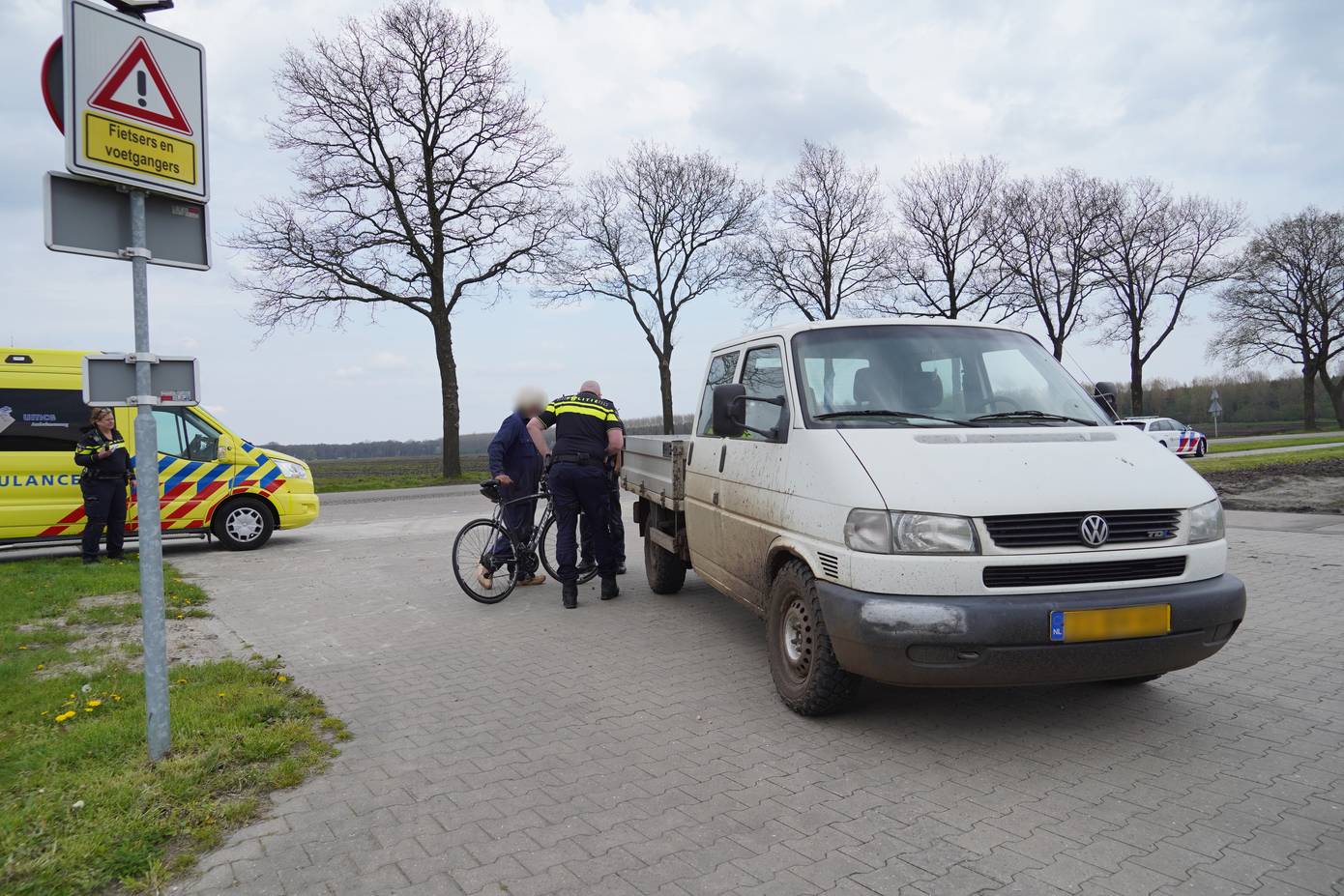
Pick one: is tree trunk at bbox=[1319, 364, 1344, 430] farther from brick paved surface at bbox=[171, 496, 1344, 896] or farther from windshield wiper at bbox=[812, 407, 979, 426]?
windshield wiper at bbox=[812, 407, 979, 426]

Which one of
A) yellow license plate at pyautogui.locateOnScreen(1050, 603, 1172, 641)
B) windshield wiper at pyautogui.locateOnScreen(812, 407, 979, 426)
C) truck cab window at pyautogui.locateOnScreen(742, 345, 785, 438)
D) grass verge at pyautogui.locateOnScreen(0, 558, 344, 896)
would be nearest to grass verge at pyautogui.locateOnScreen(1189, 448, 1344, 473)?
truck cab window at pyautogui.locateOnScreen(742, 345, 785, 438)

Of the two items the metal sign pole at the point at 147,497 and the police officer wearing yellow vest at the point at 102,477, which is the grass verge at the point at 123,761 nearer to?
the metal sign pole at the point at 147,497

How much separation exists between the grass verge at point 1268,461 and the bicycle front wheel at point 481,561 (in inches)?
678

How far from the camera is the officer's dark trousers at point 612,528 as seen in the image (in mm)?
7742

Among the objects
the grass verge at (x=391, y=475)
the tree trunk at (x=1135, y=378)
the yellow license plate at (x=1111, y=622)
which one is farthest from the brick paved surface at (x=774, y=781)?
the tree trunk at (x=1135, y=378)

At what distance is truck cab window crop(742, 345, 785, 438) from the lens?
504cm

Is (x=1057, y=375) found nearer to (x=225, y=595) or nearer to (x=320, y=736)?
(x=320, y=736)

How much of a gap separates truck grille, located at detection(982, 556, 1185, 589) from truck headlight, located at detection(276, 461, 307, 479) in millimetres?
10602

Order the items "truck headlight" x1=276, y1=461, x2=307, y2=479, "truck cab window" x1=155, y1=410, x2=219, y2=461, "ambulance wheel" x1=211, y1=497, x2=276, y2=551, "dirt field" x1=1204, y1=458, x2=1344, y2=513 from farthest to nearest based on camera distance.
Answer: "dirt field" x1=1204, y1=458, x2=1344, y2=513
"truck headlight" x1=276, y1=461, x2=307, y2=479
"ambulance wheel" x1=211, y1=497, x2=276, y2=551
"truck cab window" x1=155, y1=410, x2=219, y2=461

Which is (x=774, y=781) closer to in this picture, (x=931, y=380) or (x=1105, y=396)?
(x=931, y=380)

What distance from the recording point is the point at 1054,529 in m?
3.69

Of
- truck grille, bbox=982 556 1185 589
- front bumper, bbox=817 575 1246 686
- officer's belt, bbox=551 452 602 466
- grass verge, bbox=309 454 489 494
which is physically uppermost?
officer's belt, bbox=551 452 602 466

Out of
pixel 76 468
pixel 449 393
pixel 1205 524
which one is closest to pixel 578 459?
pixel 1205 524

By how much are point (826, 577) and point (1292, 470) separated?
18.3 m
